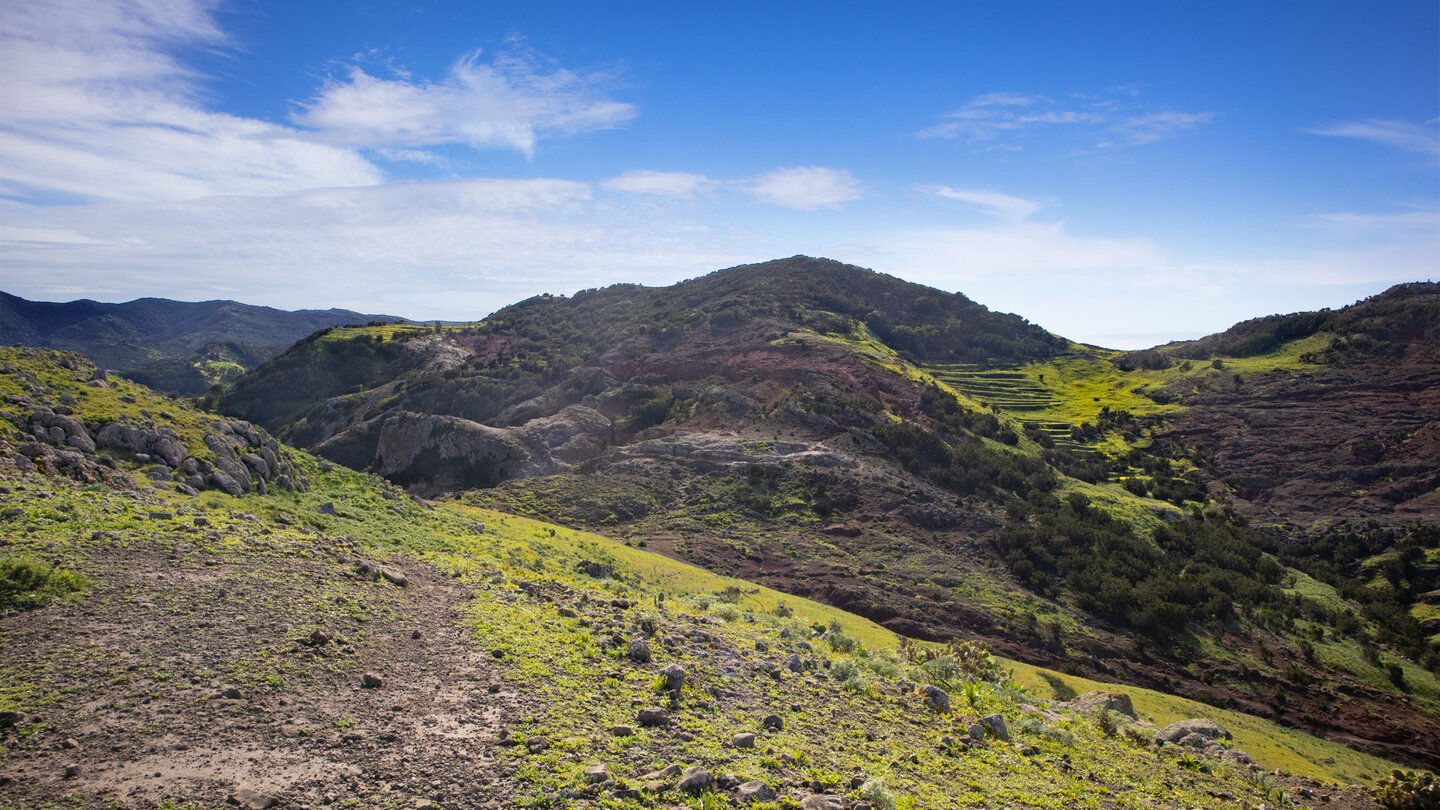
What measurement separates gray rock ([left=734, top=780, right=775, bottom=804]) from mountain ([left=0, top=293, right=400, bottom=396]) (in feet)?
421

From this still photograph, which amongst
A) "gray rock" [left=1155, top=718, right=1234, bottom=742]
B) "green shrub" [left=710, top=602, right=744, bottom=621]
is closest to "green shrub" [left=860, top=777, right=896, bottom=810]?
"green shrub" [left=710, top=602, right=744, bottom=621]

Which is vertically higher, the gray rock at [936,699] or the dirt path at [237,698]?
the dirt path at [237,698]

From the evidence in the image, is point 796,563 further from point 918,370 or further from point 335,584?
point 918,370

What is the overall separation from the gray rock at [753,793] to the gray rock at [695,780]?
33cm

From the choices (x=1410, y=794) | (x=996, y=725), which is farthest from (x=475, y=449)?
(x=1410, y=794)

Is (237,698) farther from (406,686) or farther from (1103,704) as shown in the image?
(1103,704)

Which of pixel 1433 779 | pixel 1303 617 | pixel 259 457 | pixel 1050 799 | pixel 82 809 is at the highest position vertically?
pixel 259 457

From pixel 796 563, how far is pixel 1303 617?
986 inches

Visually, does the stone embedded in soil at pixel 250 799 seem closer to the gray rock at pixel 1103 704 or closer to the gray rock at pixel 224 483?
the gray rock at pixel 224 483

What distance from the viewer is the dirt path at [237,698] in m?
5.45

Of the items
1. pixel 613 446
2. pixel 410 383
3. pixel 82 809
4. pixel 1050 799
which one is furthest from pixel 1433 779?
pixel 410 383

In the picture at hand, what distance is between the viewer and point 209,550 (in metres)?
10.7

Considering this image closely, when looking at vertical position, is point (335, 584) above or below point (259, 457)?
below

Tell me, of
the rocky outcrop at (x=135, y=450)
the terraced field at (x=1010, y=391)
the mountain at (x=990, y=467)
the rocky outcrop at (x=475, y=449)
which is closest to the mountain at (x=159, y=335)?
the mountain at (x=990, y=467)
